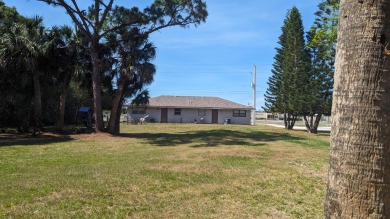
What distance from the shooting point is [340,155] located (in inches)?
87.1

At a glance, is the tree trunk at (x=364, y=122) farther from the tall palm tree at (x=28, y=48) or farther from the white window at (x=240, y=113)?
the white window at (x=240, y=113)

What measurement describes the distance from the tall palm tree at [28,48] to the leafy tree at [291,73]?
21.5 meters

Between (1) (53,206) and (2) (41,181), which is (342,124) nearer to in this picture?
(1) (53,206)

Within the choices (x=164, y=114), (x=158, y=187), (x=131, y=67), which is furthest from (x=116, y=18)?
(x=164, y=114)

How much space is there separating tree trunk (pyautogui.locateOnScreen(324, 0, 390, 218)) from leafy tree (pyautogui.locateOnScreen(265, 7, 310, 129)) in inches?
1170

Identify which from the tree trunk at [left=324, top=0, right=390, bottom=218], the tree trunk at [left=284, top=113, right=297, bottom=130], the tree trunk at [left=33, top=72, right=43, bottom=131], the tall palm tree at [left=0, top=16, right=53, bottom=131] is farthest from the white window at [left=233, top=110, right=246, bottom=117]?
the tree trunk at [left=324, top=0, right=390, bottom=218]

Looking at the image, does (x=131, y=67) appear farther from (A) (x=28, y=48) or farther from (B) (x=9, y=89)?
(B) (x=9, y=89)

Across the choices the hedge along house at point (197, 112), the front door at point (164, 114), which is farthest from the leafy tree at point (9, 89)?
the front door at point (164, 114)

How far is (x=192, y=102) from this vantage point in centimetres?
4875

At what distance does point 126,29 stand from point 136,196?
17.2 metres

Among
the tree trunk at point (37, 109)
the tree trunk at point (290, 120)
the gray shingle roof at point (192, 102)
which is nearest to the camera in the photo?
the tree trunk at point (37, 109)

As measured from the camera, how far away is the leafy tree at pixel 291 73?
3191cm

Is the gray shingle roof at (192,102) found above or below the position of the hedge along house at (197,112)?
above

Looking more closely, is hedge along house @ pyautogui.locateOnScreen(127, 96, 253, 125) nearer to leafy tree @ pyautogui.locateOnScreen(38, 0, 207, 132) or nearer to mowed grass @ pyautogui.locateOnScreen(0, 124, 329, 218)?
leafy tree @ pyautogui.locateOnScreen(38, 0, 207, 132)
